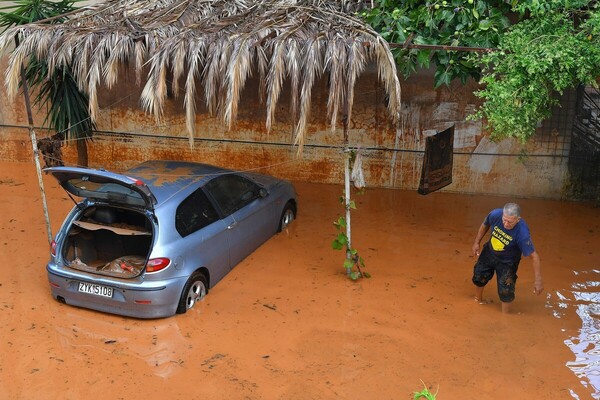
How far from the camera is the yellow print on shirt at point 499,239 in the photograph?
6.32 m

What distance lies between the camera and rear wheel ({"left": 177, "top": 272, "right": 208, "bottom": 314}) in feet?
21.7

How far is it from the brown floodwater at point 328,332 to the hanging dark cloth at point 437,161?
76 centimetres

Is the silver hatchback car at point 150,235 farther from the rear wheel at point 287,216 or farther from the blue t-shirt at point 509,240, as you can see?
the blue t-shirt at point 509,240

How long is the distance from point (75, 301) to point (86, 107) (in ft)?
11.9

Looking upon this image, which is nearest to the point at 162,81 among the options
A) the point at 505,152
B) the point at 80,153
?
the point at 80,153

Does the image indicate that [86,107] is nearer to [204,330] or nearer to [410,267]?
[204,330]

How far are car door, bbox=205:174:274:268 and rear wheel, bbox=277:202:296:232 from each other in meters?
0.41

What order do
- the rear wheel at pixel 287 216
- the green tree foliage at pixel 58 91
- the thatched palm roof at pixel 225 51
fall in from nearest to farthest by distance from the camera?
the thatched palm roof at pixel 225 51 → the rear wheel at pixel 287 216 → the green tree foliage at pixel 58 91

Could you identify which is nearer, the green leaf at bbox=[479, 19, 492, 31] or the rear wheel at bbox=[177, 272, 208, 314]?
the rear wheel at bbox=[177, 272, 208, 314]

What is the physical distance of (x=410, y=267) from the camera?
7.89 meters

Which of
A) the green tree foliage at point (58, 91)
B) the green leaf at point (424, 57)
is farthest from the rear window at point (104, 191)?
the green leaf at point (424, 57)

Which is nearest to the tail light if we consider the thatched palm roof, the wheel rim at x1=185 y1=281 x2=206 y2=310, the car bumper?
the car bumper

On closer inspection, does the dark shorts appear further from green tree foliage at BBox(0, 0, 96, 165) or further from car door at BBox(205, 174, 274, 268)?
green tree foliage at BBox(0, 0, 96, 165)

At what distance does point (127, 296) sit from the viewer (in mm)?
6355
